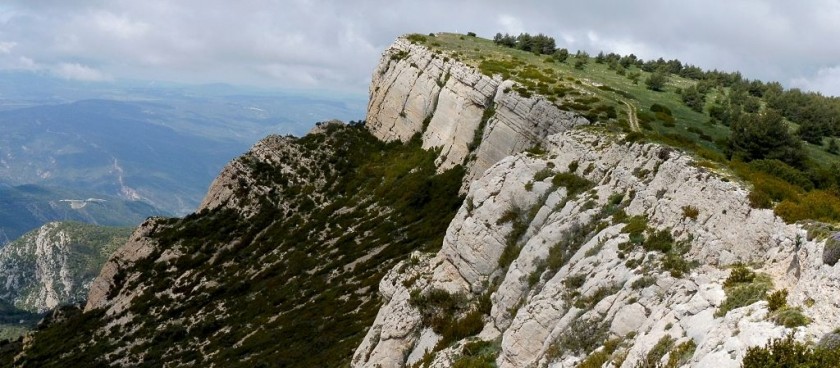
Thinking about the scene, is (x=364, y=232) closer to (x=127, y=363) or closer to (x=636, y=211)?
(x=127, y=363)

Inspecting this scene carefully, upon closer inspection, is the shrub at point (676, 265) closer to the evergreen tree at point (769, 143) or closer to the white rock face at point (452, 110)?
the evergreen tree at point (769, 143)

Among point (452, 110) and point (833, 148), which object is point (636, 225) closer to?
point (833, 148)

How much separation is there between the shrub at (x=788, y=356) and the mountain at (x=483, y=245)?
9cm

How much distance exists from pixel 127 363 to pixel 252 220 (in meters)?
27.1

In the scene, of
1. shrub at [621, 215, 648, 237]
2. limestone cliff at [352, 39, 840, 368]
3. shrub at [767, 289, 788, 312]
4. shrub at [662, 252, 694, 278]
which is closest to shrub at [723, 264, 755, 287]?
limestone cliff at [352, 39, 840, 368]

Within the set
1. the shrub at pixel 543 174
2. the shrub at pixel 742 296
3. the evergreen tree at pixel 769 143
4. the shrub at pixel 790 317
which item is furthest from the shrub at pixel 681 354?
the evergreen tree at pixel 769 143

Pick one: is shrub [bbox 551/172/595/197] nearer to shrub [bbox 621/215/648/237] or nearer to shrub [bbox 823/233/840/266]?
shrub [bbox 621/215/648/237]

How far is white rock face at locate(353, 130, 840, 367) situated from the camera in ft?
55.8

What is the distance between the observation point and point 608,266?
82.3ft

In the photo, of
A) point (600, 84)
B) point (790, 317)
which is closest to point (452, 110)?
point (600, 84)

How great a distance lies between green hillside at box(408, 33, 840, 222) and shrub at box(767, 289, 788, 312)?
567cm

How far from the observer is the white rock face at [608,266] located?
670 inches

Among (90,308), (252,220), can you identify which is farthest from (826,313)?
(90,308)

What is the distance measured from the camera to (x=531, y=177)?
3831 centimetres
